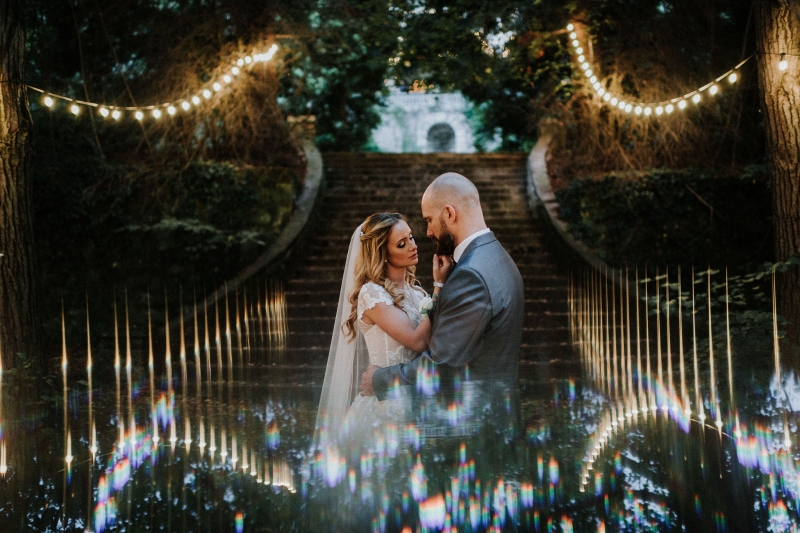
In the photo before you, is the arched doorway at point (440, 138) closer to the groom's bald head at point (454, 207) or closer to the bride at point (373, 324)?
the bride at point (373, 324)

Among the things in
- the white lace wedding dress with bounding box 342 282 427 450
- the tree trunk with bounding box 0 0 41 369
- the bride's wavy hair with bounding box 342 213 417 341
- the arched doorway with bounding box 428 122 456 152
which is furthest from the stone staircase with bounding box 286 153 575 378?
the arched doorway with bounding box 428 122 456 152

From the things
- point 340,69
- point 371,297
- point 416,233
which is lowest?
point 371,297

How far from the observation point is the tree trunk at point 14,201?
5.77 metres

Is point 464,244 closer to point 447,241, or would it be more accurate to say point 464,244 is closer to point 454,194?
point 447,241

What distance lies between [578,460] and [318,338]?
20.6 ft

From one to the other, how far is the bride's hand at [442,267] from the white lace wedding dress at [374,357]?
0.41 meters

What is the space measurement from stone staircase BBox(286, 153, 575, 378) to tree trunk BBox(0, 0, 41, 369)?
3.09 m

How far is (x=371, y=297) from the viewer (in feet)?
11.1

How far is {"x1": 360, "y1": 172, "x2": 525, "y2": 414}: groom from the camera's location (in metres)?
2.74

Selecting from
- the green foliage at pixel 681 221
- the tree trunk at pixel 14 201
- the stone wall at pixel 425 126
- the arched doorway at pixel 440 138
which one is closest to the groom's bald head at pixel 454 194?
the tree trunk at pixel 14 201

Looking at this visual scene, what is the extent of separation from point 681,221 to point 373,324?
29.0 ft

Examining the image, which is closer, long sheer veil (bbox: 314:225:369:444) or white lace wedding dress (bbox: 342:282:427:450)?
white lace wedding dress (bbox: 342:282:427:450)

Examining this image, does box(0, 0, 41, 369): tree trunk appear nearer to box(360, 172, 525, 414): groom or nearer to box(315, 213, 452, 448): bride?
box(315, 213, 452, 448): bride

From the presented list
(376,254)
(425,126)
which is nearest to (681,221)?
(376,254)
